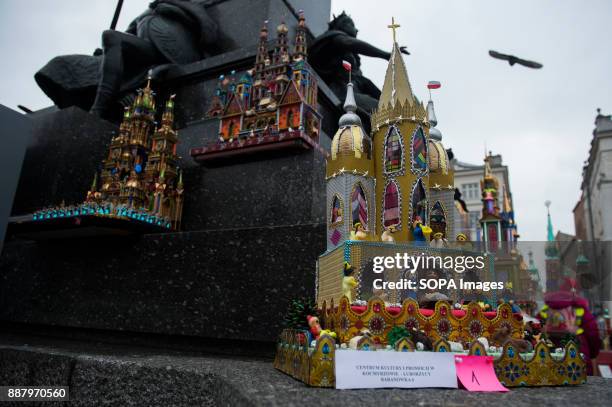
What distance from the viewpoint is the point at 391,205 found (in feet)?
17.6

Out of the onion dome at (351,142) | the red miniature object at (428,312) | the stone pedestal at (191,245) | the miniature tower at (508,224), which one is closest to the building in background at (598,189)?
the miniature tower at (508,224)

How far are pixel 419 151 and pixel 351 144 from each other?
820mm

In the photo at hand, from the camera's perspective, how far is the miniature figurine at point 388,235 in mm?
4814

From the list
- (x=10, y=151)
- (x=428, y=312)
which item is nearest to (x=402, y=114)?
(x=428, y=312)

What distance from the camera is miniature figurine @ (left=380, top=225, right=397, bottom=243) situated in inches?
190

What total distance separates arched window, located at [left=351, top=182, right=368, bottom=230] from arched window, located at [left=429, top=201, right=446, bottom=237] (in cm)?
78

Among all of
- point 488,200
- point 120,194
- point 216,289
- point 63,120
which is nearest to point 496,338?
point 216,289

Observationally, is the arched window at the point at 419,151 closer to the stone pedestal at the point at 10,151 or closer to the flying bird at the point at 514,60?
the flying bird at the point at 514,60

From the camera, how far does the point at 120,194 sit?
8.96 meters

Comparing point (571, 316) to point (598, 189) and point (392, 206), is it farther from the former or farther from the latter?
point (598, 189)

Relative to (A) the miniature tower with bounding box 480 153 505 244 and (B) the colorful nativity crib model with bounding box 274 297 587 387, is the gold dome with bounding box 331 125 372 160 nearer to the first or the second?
(B) the colorful nativity crib model with bounding box 274 297 587 387

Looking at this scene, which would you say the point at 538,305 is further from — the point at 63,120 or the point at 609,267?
the point at 63,120

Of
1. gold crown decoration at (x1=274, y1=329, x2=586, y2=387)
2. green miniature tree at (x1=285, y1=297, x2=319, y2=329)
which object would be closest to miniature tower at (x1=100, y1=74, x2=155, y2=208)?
green miniature tree at (x1=285, y1=297, x2=319, y2=329)

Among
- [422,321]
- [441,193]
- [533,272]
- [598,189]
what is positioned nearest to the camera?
[422,321]
